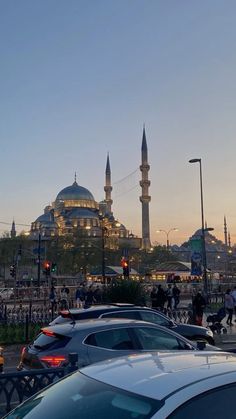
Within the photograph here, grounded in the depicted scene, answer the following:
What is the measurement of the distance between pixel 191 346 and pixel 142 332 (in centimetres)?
85

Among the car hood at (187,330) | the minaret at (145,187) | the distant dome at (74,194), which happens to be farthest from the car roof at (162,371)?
the distant dome at (74,194)

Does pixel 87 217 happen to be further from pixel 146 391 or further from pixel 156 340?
pixel 146 391

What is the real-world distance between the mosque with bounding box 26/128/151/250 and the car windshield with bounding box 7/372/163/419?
103 m

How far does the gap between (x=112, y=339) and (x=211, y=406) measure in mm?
5072

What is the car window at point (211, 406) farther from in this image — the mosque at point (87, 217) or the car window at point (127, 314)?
the mosque at point (87, 217)

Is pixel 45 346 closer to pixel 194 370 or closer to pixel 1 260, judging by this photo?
pixel 194 370

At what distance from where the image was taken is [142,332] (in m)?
8.17

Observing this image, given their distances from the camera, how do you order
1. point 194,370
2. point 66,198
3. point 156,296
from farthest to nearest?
point 66,198 < point 156,296 < point 194,370

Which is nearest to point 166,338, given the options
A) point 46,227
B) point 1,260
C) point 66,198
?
point 1,260

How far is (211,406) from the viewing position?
2.99 meters

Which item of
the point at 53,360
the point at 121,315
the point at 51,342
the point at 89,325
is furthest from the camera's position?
the point at 121,315

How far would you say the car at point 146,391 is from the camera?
293 cm

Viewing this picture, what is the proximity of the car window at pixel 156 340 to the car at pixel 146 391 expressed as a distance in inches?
172

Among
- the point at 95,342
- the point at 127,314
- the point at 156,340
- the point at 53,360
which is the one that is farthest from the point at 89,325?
the point at 127,314
